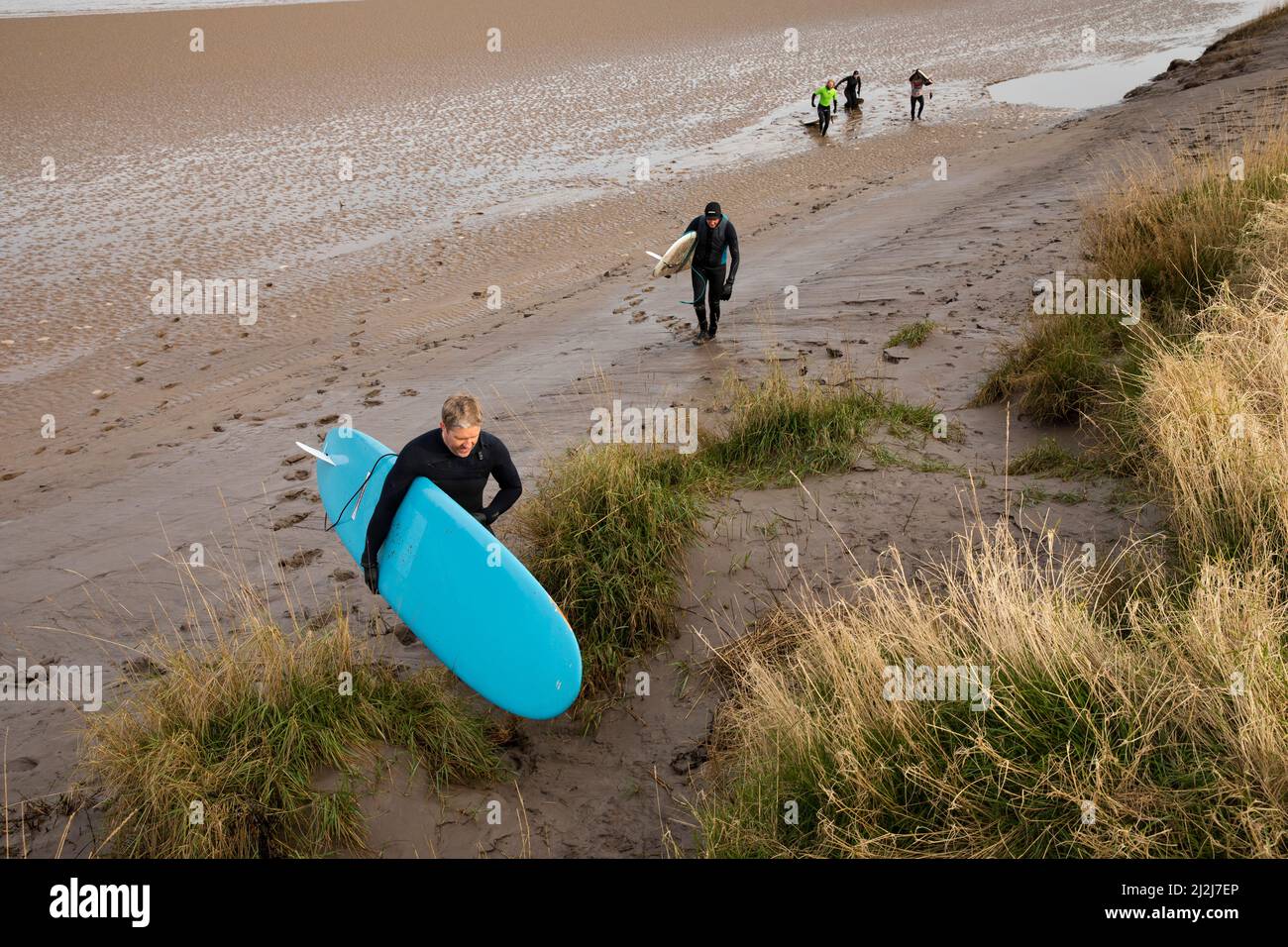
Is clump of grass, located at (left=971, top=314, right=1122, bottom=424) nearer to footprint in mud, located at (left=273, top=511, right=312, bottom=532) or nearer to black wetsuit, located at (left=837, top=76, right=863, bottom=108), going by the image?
footprint in mud, located at (left=273, top=511, right=312, bottom=532)

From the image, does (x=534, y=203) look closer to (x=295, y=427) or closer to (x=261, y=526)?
(x=295, y=427)

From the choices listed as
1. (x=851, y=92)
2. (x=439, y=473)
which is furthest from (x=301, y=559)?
(x=851, y=92)

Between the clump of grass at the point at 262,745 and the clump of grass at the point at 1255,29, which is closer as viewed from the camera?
the clump of grass at the point at 262,745

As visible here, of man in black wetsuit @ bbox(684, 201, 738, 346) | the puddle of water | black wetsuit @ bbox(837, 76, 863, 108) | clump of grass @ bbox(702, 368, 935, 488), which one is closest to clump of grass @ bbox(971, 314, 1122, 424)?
clump of grass @ bbox(702, 368, 935, 488)

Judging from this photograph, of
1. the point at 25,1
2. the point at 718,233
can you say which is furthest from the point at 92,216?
the point at 25,1

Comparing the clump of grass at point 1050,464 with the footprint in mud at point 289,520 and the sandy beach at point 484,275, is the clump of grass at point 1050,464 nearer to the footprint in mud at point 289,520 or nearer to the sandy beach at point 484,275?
the sandy beach at point 484,275

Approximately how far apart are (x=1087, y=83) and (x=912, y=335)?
58.1ft

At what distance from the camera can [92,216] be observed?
1466 centimetres

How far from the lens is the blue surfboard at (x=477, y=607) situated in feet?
15.6

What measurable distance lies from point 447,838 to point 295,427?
5.32 m

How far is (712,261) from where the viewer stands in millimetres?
9891

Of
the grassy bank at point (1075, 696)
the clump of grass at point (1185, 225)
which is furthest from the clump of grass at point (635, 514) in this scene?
the clump of grass at point (1185, 225)

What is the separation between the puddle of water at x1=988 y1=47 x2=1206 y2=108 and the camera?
69.8 feet

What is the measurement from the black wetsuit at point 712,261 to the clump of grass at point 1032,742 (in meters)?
5.94
